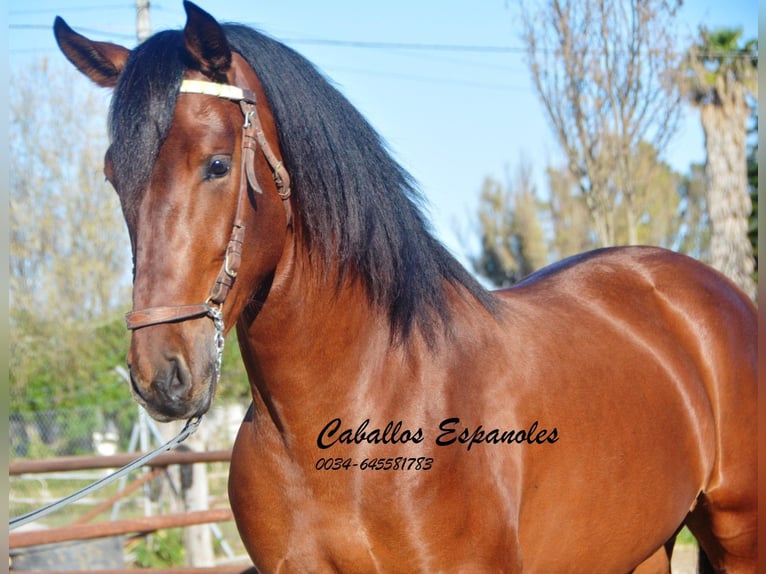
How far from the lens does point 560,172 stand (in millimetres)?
27859

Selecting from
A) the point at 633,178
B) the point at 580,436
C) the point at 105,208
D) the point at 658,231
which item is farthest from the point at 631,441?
the point at 658,231

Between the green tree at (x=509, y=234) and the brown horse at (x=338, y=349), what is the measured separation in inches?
1071

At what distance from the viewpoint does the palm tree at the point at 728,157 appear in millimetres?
13562

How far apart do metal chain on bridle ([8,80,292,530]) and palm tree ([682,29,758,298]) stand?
1203cm

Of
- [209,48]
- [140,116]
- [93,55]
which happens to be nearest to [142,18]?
[93,55]

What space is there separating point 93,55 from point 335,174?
0.84m

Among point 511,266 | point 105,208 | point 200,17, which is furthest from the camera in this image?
point 511,266

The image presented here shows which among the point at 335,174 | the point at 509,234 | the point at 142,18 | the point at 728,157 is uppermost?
the point at 142,18

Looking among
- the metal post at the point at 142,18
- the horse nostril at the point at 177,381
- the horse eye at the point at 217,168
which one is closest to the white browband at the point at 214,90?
the horse eye at the point at 217,168

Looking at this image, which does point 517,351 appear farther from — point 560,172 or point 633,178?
point 560,172

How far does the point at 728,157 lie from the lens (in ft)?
46.6

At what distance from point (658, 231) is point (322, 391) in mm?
26405

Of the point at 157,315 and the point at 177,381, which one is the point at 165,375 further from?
the point at 157,315

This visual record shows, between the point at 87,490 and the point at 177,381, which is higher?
the point at 177,381
